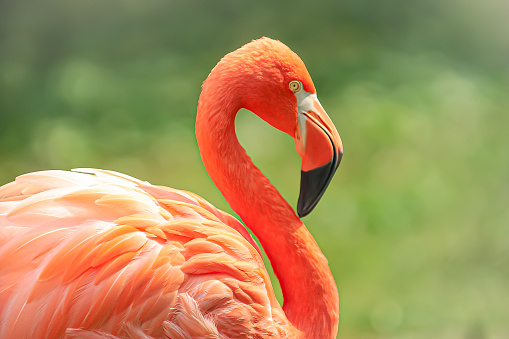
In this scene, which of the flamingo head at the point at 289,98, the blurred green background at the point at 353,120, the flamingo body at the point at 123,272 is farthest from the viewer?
the blurred green background at the point at 353,120

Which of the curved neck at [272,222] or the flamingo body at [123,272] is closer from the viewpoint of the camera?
the flamingo body at [123,272]

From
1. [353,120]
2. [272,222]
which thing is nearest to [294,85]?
[272,222]

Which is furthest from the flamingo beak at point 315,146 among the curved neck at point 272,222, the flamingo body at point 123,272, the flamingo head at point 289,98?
the flamingo body at point 123,272

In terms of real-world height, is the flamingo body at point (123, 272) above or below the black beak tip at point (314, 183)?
below

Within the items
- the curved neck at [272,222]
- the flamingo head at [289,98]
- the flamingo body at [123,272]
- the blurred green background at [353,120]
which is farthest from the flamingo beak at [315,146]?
the blurred green background at [353,120]

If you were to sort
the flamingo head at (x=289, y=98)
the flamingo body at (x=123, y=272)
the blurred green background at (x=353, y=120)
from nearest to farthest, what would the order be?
1. the flamingo body at (x=123, y=272)
2. the flamingo head at (x=289, y=98)
3. the blurred green background at (x=353, y=120)

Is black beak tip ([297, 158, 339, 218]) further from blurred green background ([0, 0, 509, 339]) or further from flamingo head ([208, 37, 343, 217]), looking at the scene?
blurred green background ([0, 0, 509, 339])

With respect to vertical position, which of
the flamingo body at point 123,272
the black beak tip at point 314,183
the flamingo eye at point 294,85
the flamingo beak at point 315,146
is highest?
the flamingo eye at point 294,85

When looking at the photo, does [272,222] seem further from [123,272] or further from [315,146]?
[123,272]

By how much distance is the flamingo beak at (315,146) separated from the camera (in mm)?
1603

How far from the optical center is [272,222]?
1.65m

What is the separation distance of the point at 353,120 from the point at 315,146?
2334mm

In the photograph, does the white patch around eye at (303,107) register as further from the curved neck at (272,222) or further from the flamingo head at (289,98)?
the curved neck at (272,222)

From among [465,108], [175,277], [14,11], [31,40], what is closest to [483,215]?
[465,108]
